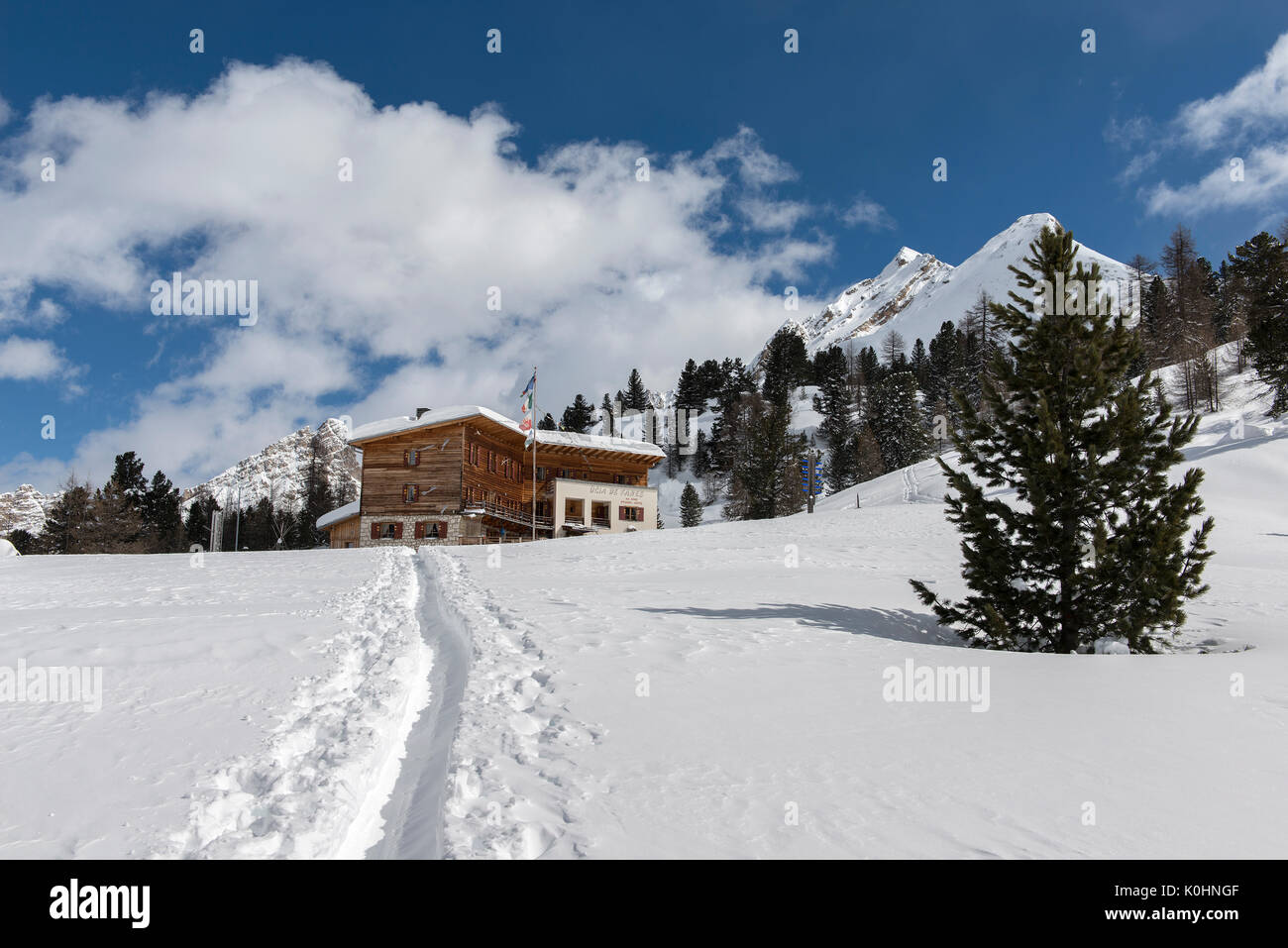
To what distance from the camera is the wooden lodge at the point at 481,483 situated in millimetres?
45562

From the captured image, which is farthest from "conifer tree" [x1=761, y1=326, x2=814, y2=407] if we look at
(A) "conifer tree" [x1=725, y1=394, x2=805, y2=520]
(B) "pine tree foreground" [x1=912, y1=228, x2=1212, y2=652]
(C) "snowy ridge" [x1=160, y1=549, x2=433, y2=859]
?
(C) "snowy ridge" [x1=160, y1=549, x2=433, y2=859]

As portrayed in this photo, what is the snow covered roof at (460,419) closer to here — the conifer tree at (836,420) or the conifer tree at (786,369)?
the conifer tree at (836,420)

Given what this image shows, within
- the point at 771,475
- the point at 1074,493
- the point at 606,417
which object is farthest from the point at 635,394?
the point at 1074,493

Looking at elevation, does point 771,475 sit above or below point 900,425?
below

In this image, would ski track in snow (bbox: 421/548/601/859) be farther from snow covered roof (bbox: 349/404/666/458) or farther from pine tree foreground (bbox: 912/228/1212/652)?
snow covered roof (bbox: 349/404/666/458)

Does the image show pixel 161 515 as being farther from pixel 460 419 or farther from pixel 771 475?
pixel 771 475

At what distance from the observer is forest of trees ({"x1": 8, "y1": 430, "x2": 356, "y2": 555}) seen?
59.4m

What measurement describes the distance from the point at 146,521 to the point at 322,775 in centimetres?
8323

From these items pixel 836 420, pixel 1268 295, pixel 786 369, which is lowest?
pixel 1268 295

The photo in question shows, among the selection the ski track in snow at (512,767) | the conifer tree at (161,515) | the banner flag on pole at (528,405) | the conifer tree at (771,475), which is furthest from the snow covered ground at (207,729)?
the conifer tree at (161,515)

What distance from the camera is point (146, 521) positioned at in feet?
235

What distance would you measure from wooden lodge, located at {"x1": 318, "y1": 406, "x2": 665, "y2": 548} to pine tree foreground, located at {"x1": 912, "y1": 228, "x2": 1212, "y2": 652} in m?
31.8
